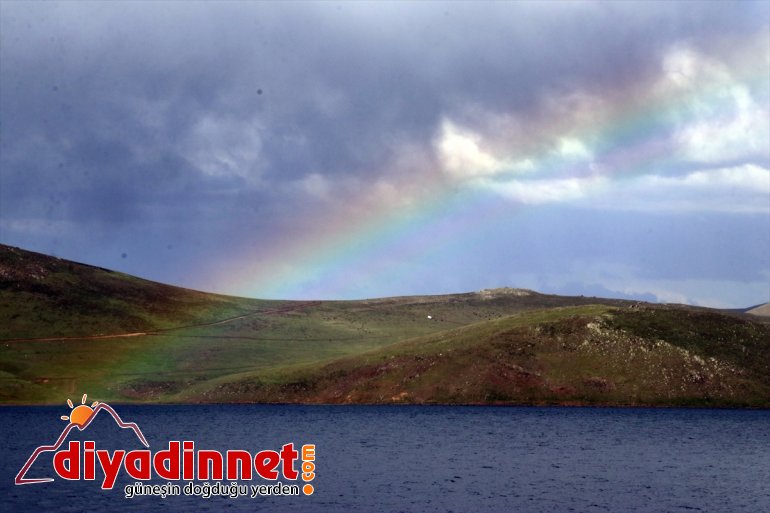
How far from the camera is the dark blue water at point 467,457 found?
2402 inches

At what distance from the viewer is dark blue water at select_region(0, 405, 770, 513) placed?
61.0 meters

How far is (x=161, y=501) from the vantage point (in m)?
60.2

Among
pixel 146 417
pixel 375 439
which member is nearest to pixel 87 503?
pixel 375 439

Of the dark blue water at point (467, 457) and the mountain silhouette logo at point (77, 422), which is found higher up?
the mountain silhouette logo at point (77, 422)

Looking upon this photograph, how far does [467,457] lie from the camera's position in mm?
88250

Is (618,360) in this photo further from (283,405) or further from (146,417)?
(146,417)

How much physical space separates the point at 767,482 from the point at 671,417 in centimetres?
7288
